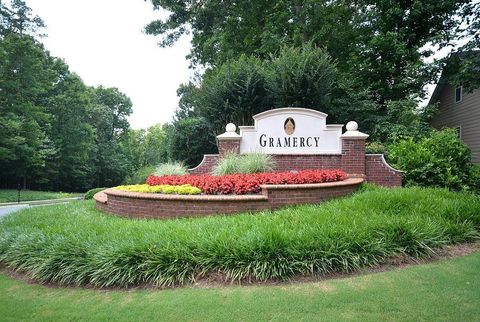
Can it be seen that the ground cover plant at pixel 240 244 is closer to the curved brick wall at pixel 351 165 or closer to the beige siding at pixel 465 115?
the curved brick wall at pixel 351 165

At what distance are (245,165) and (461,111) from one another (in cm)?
1441

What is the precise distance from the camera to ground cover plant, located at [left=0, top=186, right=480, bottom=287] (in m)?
3.77

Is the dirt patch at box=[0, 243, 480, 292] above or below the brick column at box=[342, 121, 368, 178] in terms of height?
below

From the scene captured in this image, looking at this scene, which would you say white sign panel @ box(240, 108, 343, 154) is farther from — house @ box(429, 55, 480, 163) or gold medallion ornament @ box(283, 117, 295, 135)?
house @ box(429, 55, 480, 163)

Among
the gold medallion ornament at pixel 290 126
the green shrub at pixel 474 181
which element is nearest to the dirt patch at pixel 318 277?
the green shrub at pixel 474 181

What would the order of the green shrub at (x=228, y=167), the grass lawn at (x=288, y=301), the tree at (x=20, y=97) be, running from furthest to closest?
the tree at (x=20, y=97) < the green shrub at (x=228, y=167) < the grass lawn at (x=288, y=301)

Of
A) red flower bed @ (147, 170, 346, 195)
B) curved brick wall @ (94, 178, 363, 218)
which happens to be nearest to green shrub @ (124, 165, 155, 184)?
curved brick wall @ (94, 178, 363, 218)

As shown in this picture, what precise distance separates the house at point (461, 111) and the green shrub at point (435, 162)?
22.2 feet

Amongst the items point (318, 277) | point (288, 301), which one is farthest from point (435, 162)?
point (288, 301)

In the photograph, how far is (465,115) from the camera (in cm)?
1661

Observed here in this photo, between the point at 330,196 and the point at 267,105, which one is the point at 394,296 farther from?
the point at 267,105

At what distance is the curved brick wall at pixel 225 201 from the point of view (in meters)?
5.65

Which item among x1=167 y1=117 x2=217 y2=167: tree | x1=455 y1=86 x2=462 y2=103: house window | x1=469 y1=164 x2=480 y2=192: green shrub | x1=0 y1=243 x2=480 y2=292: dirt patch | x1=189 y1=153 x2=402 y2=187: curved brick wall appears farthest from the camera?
x1=455 y1=86 x2=462 y2=103: house window

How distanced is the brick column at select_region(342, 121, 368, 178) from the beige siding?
10384 millimetres
